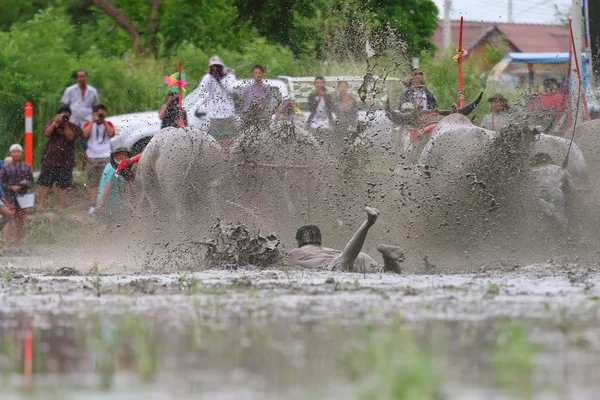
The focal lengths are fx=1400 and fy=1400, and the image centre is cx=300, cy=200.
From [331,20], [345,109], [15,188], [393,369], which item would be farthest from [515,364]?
[15,188]

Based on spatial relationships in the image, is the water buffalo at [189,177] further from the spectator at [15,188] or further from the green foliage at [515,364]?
the green foliage at [515,364]

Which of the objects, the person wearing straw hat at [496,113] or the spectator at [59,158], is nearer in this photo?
the person wearing straw hat at [496,113]

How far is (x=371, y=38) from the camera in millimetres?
17766

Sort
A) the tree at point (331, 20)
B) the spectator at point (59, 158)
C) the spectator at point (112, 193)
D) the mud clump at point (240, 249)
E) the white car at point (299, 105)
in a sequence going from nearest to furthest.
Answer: the mud clump at point (240, 249) → the white car at point (299, 105) → the spectator at point (112, 193) → the tree at point (331, 20) → the spectator at point (59, 158)

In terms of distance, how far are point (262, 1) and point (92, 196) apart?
32.5 feet

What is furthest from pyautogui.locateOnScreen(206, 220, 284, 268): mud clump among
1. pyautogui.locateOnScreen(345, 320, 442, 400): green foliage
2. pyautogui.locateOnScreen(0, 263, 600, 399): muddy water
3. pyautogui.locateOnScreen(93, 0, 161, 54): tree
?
pyautogui.locateOnScreen(93, 0, 161, 54): tree

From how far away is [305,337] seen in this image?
777cm

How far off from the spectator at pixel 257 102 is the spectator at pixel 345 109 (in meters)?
0.83

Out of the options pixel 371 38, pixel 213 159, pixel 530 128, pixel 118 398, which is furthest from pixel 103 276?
pixel 118 398

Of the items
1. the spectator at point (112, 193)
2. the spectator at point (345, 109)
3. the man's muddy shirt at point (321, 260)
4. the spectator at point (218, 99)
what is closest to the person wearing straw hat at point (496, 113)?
the spectator at point (345, 109)

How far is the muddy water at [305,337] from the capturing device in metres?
6.12

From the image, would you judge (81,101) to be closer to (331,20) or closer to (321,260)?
(331,20)

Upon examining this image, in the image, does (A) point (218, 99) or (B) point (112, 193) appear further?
(B) point (112, 193)

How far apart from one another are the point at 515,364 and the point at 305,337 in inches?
68.1
